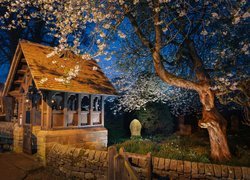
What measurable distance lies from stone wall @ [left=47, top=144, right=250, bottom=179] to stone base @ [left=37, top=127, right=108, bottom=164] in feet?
1.27

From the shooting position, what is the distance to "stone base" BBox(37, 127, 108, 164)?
32.0 ft

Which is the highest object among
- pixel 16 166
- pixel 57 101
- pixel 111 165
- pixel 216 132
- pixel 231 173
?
pixel 57 101

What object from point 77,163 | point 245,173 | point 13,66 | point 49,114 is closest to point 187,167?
point 245,173

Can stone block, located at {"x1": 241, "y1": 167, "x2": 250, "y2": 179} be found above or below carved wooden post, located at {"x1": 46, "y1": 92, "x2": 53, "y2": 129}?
below

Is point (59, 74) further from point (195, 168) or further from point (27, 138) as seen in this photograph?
point (195, 168)

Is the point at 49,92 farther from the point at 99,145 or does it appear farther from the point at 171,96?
the point at 171,96

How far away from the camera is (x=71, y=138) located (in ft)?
35.3

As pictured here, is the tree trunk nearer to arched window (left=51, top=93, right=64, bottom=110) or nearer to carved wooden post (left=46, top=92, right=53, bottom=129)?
carved wooden post (left=46, top=92, right=53, bottom=129)

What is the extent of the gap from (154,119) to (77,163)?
815 cm

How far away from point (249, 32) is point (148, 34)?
4226 mm

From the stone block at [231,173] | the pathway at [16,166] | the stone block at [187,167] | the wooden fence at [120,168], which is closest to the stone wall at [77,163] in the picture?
the pathway at [16,166]

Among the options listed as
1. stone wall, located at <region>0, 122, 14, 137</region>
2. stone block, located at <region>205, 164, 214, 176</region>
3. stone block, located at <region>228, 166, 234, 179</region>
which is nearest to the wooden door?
stone wall, located at <region>0, 122, 14, 137</region>

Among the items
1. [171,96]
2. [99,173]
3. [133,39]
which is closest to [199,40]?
[133,39]

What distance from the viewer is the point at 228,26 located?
8625 millimetres
